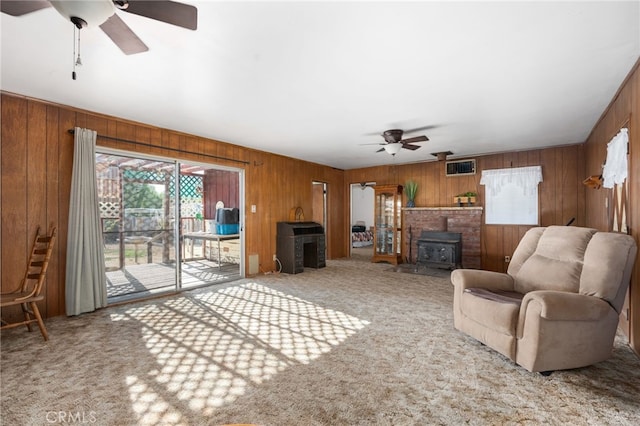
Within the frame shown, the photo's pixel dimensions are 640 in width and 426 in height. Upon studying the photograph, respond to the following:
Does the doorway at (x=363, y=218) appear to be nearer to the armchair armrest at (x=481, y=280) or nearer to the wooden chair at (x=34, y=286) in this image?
the armchair armrest at (x=481, y=280)

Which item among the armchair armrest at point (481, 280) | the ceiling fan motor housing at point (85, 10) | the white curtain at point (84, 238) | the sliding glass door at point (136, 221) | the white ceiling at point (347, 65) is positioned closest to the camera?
the ceiling fan motor housing at point (85, 10)

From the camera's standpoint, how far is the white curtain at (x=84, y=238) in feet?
11.0

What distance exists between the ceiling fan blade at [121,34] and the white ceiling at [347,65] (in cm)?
22

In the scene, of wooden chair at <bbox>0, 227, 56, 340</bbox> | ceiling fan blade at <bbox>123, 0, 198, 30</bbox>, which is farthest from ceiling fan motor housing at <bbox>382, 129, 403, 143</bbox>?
wooden chair at <bbox>0, 227, 56, 340</bbox>

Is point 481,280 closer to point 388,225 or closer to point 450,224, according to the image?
point 450,224

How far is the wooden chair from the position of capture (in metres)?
2.66

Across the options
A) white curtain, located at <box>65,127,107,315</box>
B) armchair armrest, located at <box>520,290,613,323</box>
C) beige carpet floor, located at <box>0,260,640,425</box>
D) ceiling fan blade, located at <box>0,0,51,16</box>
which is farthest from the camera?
white curtain, located at <box>65,127,107,315</box>

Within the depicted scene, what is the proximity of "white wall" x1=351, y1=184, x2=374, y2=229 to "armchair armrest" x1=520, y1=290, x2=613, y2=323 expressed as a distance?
9.10 m

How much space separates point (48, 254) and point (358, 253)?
271 inches

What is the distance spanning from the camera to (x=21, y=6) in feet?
4.84

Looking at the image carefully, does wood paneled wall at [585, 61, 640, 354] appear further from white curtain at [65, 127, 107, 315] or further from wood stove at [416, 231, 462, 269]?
white curtain at [65, 127, 107, 315]

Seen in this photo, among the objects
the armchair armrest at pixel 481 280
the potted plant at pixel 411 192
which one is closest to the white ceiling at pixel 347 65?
the armchair armrest at pixel 481 280

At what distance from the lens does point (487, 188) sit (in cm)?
608

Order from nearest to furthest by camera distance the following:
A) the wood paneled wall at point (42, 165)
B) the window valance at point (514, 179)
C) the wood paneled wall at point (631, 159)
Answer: the wood paneled wall at point (631, 159) → the wood paneled wall at point (42, 165) → the window valance at point (514, 179)
